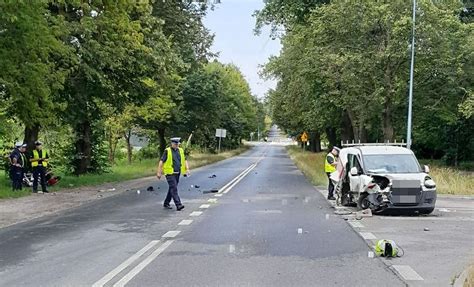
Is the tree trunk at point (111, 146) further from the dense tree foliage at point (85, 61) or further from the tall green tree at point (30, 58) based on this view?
the tall green tree at point (30, 58)

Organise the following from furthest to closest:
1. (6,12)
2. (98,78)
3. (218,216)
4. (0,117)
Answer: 1. (98,78)
2. (0,117)
3. (6,12)
4. (218,216)

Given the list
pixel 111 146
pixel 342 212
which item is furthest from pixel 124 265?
pixel 111 146

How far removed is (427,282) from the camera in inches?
→ 292

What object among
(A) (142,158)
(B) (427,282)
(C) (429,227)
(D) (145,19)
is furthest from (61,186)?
(A) (142,158)

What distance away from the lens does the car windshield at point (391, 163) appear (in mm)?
15516

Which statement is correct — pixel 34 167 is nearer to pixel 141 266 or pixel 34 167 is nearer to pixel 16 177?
pixel 16 177

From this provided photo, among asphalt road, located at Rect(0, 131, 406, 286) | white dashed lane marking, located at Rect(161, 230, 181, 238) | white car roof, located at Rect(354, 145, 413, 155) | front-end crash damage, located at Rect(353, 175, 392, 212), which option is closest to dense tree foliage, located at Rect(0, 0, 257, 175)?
asphalt road, located at Rect(0, 131, 406, 286)

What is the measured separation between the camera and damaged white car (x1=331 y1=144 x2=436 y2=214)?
571 inches

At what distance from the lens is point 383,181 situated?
584 inches

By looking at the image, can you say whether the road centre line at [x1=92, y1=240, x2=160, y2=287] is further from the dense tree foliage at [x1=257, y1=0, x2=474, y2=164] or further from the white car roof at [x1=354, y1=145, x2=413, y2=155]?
the dense tree foliage at [x1=257, y1=0, x2=474, y2=164]

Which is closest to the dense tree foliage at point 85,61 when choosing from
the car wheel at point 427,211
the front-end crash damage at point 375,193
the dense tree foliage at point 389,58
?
the dense tree foliage at point 389,58

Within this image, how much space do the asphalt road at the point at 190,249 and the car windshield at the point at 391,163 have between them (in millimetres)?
1678

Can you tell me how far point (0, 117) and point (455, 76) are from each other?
20095mm

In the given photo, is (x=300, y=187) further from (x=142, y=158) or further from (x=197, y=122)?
(x=142, y=158)
